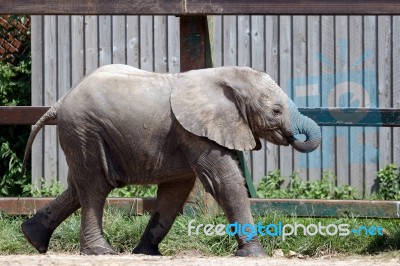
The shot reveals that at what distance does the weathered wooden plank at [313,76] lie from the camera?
11.0 metres

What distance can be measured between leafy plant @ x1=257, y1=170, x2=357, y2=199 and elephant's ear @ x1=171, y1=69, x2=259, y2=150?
3.16m

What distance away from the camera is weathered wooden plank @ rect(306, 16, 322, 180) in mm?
10977

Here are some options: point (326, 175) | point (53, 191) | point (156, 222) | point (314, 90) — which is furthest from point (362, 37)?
point (156, 222)

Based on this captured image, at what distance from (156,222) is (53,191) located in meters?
3.17

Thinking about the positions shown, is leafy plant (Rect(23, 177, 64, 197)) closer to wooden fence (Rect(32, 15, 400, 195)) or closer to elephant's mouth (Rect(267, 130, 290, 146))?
wooden fence (Rect(32, 15, 400, 195))

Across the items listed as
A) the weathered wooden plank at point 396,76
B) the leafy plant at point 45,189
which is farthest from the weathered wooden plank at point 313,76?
the leafy plant at point 45,189

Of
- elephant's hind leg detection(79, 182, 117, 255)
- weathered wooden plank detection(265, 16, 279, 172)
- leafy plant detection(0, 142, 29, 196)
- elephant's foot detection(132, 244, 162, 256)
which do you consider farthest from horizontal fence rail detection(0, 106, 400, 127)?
leafy plant detection(0, 142, 29, 196)

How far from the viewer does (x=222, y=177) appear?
7336 mm

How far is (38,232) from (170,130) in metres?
1.20

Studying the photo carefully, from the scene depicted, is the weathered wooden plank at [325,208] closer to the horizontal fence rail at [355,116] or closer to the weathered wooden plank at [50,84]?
the horizontal fence rail at [355,116]

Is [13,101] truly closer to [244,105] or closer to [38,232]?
[38,232]

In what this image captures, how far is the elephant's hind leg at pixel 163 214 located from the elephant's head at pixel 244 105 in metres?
0.56

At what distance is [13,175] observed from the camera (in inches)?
451

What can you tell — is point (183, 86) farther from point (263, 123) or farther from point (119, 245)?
point (119, 245)
